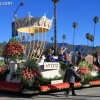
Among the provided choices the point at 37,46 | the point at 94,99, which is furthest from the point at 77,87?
the point at 37,46

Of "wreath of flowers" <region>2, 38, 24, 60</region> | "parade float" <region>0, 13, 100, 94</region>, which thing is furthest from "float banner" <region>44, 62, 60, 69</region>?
"wreath of flowers" <region>2, 38, 24, 60</region>

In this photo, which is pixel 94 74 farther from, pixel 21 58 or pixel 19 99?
pixel 19 99

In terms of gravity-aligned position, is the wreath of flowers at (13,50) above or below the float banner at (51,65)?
above

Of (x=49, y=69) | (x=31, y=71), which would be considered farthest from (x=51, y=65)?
(x=31, y=71)

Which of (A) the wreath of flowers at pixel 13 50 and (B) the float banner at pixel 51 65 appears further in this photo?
(B) the float banner at pixel 51 65

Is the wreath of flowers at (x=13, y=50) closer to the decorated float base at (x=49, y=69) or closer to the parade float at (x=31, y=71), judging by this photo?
the parade float at (x=31, y=71)

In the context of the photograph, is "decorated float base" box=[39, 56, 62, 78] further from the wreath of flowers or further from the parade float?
the wreath of flowers

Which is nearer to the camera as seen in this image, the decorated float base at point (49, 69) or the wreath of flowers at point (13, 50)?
the wreath of flowers at point (13, 50)

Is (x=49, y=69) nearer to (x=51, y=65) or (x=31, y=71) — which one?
(x=51, y=65)

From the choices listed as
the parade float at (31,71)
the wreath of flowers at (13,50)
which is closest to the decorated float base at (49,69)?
the parade float at (31,71)

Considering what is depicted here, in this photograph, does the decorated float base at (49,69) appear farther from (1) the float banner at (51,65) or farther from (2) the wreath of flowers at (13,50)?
(2) the wreath of flowers at (13,50)

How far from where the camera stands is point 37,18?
50.8 ft

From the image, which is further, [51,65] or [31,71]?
[51,65]

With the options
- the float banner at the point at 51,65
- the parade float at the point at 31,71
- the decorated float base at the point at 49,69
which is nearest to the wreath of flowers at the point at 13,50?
the parade float at the point at 31,71
